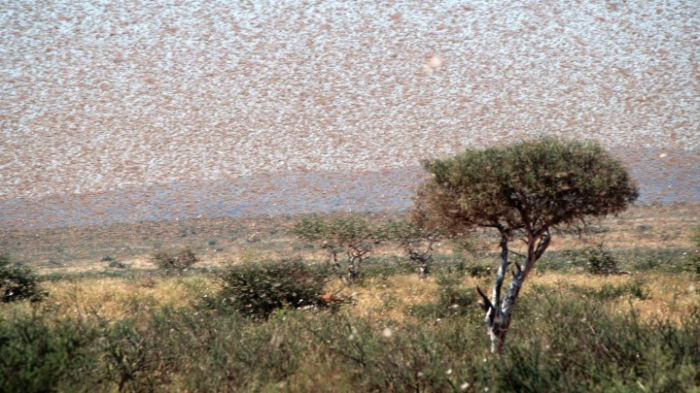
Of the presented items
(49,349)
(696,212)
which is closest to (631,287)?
(49,349)

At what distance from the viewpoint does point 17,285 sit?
662 inches

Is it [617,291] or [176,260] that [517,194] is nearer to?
[617,291]

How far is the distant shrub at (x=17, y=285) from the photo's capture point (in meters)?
15.9

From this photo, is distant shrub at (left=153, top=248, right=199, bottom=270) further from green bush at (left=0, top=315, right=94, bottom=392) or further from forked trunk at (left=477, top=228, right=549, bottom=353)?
green bush at (left=0, top=315, right=94, bottom=392)

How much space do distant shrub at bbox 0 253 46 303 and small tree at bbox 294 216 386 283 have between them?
8.82 meters

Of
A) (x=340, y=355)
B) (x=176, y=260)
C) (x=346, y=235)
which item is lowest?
(x=176, y=260)

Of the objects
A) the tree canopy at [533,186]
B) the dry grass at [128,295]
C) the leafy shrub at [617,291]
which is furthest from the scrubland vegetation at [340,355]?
the leafy shrub at [617,291]

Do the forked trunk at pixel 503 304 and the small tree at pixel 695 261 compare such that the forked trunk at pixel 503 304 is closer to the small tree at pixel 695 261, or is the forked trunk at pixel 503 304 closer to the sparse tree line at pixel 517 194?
the sparse tree line at pixel 517 194

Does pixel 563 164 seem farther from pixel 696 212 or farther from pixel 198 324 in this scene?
pixel 696 212

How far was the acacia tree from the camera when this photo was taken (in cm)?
875

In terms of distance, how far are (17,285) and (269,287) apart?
694cm

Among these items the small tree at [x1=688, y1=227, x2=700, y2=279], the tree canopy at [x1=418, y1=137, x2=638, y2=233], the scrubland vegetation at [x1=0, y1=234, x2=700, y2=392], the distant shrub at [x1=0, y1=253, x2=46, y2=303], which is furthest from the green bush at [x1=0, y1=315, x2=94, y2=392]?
the small tree at [x1=688, y1=227, x2=700, y2=279]

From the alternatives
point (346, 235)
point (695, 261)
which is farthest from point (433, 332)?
point (346, 235)

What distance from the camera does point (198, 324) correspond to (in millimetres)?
8719
